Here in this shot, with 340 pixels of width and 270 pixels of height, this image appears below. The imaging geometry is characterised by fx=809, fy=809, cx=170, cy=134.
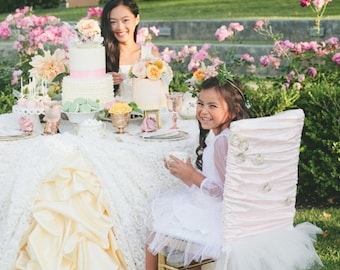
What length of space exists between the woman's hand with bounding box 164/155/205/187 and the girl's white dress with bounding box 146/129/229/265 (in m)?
0.03

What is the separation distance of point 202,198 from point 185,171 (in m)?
0.14

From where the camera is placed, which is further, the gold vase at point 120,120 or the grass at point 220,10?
the grass at point 220,10

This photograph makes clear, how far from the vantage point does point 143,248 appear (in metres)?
3.75

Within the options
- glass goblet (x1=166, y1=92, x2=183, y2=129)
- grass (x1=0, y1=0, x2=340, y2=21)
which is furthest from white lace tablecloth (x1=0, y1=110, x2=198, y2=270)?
grass (x1=0, y1=0, x2=340, y2=21)

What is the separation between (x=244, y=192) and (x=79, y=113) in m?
1.10

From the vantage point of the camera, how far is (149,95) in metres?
4.18

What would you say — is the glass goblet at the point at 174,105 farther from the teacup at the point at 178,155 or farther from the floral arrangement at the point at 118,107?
the teacup at the point at 178,155

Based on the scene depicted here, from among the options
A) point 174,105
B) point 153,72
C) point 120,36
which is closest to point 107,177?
point 174,105

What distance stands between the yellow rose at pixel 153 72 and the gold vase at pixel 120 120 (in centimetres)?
28

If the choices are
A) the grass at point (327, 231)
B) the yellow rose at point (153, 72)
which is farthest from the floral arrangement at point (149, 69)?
the grass at point (327, 231)

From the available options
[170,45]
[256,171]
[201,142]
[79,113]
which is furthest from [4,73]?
[256,171]

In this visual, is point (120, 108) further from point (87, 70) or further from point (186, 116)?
point (186, 116)

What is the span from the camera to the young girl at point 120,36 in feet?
16.0

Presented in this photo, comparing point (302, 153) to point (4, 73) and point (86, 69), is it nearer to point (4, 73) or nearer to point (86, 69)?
point (86, 69)
